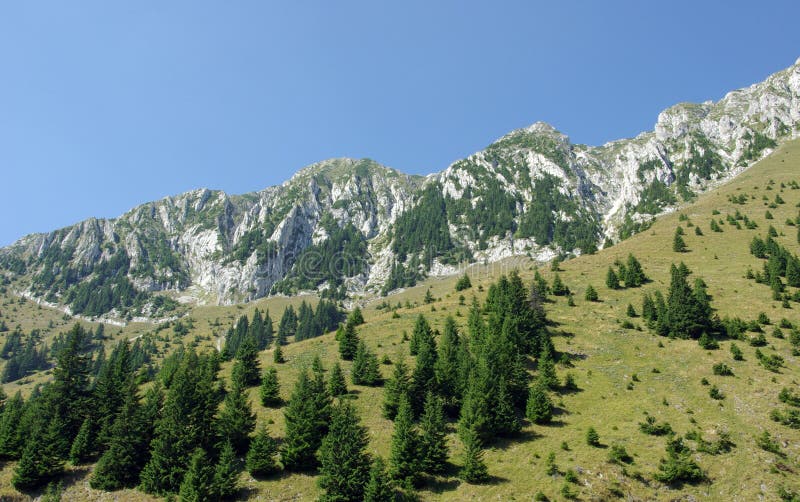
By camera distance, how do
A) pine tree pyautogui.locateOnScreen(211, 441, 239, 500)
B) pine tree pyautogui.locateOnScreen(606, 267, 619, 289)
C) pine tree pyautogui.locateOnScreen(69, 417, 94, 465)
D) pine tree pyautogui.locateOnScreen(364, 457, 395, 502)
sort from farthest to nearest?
1. pine tree pyautogui.locateOnScreen(606, 267, 619, 289)
2. pine tree pyautogui.locateOnScreen(69, 417, 94, 465)
3. pine tree pyautogui.locateOnScreen(211, 441, 239, 500)
4. pine tree pyautogui.locateOnScreen(364, 457, 395, 502)

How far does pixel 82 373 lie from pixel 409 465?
52215 mm

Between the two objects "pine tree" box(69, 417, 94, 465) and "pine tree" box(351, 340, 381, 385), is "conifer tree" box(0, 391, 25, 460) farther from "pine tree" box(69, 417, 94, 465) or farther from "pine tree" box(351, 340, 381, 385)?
"pine tree" box(351, 340, 381, 385)

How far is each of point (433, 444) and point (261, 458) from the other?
19151 mm

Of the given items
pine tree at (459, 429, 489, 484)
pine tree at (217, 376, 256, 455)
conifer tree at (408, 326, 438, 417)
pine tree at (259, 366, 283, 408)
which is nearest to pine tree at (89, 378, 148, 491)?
pine tree at (217, 376, 256, 455)

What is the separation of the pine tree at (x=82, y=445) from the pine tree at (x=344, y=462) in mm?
31021

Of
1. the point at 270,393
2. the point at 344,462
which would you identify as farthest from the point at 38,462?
the point at 344,462

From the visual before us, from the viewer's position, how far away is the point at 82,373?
6512 cm

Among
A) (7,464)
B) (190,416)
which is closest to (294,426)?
(190,416)

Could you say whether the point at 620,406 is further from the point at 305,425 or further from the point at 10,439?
the point at 10,439

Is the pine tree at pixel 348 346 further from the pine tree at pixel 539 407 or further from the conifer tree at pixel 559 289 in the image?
the conifer tree at pixel 559 289

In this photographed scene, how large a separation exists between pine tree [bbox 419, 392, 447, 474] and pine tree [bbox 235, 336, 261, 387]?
112ft

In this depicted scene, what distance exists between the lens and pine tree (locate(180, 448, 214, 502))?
140ft

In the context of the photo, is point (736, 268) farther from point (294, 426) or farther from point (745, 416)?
point (294, 426)

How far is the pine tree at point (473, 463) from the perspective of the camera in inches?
1802
